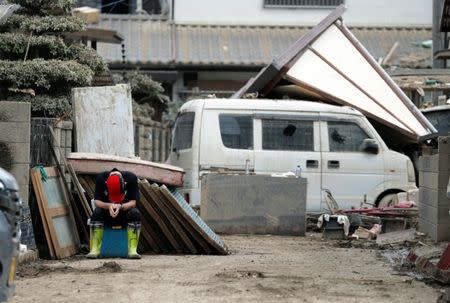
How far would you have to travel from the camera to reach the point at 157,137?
67.8 feet

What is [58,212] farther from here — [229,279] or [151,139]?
[151,139]

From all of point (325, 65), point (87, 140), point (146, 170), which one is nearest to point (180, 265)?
point (146, 170)

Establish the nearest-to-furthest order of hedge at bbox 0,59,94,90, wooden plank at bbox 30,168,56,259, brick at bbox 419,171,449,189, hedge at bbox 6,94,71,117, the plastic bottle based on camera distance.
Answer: wooden plank at bbox 30,168,56,259 < brick at bbox 419,171,449,189 < hedge at bbox 0,59,94,90 < hedge at bbox 6,94,71,117 < the plastic bottle

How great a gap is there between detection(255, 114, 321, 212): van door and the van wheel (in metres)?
1.06

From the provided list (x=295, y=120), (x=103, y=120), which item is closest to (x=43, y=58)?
(x=103, y=120)

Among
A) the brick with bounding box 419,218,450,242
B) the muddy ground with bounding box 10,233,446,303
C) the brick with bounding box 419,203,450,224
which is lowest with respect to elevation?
the muddy ground with bounding box 10,233,446,303

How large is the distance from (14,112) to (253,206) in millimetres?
4781

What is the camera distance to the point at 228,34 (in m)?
26.0

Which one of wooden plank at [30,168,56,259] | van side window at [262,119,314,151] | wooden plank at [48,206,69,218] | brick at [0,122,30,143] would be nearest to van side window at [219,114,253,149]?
van side window at [262,119,314,151]

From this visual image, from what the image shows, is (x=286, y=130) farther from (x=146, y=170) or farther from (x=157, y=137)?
(x=157, y=137)

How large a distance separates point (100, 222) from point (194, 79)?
47.1 feet

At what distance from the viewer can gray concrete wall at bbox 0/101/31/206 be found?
1064 centimetres

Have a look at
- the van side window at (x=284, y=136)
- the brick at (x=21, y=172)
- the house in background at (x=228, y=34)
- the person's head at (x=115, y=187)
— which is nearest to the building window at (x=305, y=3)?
the house in background at (x=228, y=34)

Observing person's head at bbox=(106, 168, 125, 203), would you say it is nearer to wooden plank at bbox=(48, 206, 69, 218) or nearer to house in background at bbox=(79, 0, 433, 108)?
wooden plank at bbox=(48, 206, 69, 218)
